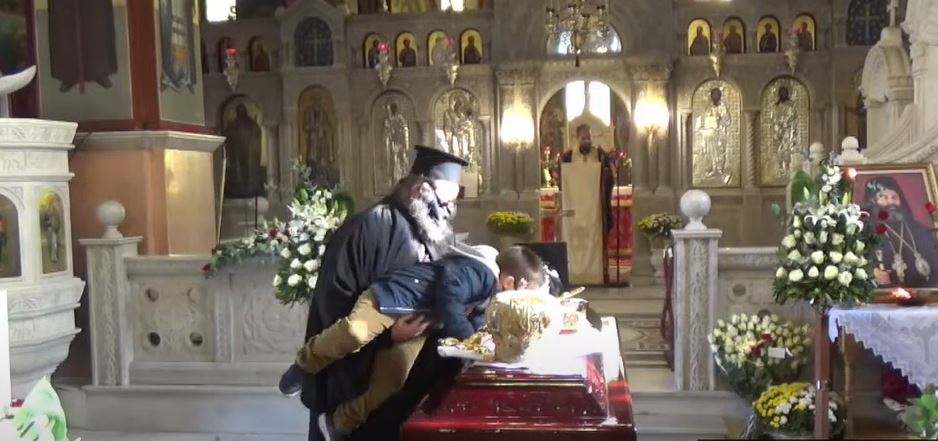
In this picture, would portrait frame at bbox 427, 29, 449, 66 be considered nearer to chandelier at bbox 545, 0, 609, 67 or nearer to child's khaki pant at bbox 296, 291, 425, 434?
chandelier at bbox 545, 0, 609, 67

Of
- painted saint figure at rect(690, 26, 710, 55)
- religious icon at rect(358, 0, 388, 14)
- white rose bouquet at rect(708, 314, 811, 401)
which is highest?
religious icon at rect(358, 0, 388, 14)

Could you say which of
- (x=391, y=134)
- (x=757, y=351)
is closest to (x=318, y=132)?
(x=391, y=134)

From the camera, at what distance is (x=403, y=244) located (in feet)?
12.8

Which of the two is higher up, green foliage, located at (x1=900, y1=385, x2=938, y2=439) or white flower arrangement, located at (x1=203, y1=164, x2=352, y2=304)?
white flower arrangement, located at (x1=203, y1=164, x2=352, y2=304)

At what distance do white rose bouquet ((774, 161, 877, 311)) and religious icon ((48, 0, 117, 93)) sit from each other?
5789 mm

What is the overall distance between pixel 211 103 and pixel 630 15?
258 inches

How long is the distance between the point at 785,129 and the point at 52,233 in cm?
1037

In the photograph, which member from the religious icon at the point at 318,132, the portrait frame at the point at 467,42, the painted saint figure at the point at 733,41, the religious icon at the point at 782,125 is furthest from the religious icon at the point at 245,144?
the religious icon at the point at 782,125

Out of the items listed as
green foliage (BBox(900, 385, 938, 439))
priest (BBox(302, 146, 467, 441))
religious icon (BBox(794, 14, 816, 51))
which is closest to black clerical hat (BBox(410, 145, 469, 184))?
priest (BBox(302, 146, 467, 441))

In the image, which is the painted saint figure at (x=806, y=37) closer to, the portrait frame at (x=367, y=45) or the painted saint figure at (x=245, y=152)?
the portrait frame at (x=367, y=45)

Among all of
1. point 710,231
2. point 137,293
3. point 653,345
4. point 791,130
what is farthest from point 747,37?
point 137,293

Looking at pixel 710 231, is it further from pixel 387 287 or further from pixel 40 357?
pixel 40 357

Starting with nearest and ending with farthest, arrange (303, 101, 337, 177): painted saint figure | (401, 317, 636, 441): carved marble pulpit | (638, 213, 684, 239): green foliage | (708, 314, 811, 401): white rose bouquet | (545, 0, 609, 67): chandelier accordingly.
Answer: (401, 317, 636, 441): carved marble pulpit, (708, 314, 811, 401): white rose bouquet, (545, 0, 609, 67): chandelier, (638, 213, 684, 239): green foliage, (303, 101, 337, 177): painted saint figure

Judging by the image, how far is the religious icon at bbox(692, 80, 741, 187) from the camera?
13766mm
